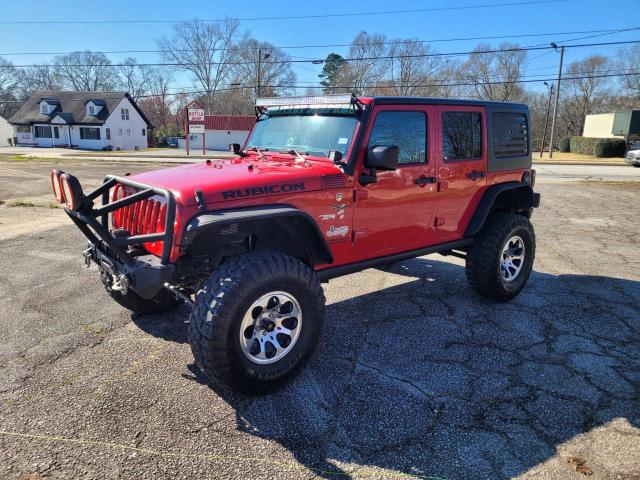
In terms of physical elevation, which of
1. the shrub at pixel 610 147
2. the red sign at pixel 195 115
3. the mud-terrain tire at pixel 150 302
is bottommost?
the mud-terrain tire at pixel 150 302

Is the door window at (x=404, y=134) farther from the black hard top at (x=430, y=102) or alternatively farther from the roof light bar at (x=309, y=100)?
the roof light bar at (x=309, y=100)

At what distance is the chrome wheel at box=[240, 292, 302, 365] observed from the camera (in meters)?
3.06

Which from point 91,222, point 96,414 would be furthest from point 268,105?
point 96,414

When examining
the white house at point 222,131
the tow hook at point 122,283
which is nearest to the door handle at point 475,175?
the tow hook at point 122,283

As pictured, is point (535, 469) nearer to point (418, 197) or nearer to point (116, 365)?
point (418, 197)

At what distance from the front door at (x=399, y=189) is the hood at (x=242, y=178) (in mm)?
401

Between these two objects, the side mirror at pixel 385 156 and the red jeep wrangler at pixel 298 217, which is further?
the side mirror at pixel 385 156

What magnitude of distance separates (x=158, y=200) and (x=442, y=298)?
3.18m

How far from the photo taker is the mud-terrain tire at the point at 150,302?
418 centimetres

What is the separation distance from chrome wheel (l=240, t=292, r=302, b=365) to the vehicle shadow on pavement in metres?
0.29

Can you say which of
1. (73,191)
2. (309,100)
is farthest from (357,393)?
(309,100)

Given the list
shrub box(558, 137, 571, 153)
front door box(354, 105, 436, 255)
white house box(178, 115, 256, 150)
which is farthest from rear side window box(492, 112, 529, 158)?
shrub box(558, 137, 571, 153)

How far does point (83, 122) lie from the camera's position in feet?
155

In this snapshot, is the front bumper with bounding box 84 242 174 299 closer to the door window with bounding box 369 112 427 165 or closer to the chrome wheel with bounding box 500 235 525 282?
the door window with bounding box 369 112 427 165
